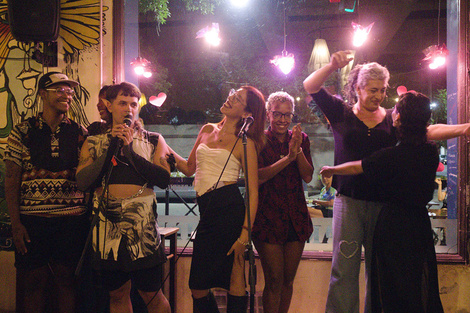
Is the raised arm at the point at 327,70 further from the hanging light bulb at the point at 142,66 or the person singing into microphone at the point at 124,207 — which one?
the hanging light bulb at the point at 142,66

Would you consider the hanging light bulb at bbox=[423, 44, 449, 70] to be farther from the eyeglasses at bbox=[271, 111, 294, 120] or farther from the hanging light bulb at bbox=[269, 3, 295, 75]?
the eyeglasses at bbox=[271, 111, 294, 120]

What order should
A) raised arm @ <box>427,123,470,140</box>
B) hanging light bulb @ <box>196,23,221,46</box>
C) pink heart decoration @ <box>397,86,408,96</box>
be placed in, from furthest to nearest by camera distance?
hanging light bulb @ <box>196,23,221,46</box>, pink heart decoration @ <box>397,86,408,96</box>, raised arm @ <box>427,123,470,140</box>

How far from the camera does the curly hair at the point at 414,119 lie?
2.07m

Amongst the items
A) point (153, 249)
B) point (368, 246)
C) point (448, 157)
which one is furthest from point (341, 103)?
point (153, 249)

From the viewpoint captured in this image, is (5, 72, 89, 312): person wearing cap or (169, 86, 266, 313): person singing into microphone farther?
(5, 72, 89, 312): person wearing cap

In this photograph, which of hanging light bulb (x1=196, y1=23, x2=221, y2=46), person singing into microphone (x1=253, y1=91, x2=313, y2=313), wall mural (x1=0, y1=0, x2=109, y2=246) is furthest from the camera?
hanging light bulb (x1=196, y1=23, x2=221, y2=46)

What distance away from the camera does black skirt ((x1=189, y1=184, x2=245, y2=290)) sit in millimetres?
2096

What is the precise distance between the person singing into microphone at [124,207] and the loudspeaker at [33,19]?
121 cm

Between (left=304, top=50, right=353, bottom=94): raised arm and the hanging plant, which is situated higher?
the hanging plant

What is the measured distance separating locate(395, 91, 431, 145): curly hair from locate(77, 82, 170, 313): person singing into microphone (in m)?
1.51

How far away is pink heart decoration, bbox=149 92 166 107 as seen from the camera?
3.95 m

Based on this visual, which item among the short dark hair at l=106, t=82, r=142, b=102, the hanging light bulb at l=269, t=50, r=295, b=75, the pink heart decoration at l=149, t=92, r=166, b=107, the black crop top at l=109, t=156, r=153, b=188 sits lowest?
the black crop top at l=109, t=156, r=153, b=188

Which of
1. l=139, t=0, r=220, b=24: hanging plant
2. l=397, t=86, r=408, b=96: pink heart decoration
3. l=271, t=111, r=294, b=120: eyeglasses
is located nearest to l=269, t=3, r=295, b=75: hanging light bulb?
l=139, t=0, r=220, b=24: hanging plant

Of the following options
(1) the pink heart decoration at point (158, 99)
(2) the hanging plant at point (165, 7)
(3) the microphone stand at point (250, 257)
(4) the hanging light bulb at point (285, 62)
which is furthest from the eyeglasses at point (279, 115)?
(2) the hanging plant at point (165, 7)
